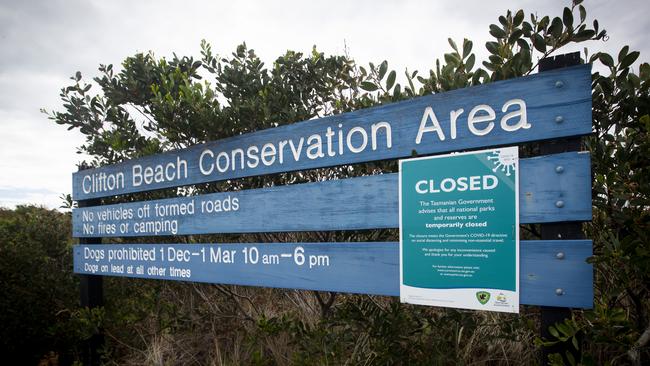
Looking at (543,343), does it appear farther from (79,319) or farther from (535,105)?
(79,319)

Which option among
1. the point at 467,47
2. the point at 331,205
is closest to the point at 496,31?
the point at 467,47

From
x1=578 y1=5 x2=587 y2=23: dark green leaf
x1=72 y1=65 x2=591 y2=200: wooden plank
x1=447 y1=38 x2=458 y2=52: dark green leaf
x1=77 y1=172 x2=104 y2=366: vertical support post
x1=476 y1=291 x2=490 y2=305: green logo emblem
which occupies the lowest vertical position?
x1=77 y1=172 x2=104 y2=366: vertical support post

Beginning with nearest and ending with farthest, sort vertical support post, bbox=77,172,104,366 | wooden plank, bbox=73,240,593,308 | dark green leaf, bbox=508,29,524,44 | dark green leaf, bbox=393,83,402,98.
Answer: wooden plank, bbox=73,240,593,308 → dark green leaf, bbox=508,29,524,44 → dark green leaf, bbox=393,83,402,98 → vertical support post, bbox=77,172,104,366

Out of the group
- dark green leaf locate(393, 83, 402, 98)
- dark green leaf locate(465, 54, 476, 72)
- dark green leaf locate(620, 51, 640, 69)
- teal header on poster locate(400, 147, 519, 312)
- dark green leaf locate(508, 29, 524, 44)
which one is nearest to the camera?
teal header on poster locate(400, 147, 519, 312)

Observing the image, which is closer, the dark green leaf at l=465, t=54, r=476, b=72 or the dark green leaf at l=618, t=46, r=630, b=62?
the dark green leaf at l=618, t=46, r=630, b=62

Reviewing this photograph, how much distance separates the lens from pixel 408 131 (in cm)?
251

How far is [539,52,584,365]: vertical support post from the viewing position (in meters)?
2.04

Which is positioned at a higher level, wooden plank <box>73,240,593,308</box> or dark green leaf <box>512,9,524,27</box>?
dark green leaf <box>512,9,524,27</box>

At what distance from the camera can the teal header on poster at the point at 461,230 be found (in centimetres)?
210

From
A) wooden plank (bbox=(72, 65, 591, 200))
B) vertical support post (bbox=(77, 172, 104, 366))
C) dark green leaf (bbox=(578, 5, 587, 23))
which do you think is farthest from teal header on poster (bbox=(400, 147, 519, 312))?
vertical support post (bbox=(77, 172, 104, 366))

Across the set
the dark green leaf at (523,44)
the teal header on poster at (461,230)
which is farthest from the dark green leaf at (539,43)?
the teal header on poster at (461,230)

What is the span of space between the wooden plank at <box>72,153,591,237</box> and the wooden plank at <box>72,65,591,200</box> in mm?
142

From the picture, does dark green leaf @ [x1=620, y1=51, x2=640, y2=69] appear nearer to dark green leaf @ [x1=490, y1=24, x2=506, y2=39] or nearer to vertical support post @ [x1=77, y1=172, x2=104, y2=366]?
dark green leaf @ [x1=490, y1=24, x2=506, y2=39]

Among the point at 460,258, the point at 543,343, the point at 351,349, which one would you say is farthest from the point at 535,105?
the point at 351,349
